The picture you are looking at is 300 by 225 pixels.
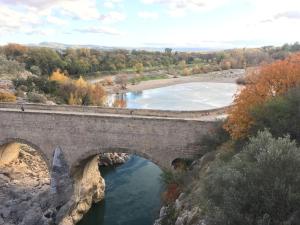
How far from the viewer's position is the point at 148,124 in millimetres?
18219

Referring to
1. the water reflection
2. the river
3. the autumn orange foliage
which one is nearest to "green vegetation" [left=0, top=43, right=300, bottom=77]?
the water reflection

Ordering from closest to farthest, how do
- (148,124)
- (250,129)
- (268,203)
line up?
1. (268,203)
2. (250,129)
3. (148,124)

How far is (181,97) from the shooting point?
185 ft

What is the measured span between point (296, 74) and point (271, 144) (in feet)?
27.9

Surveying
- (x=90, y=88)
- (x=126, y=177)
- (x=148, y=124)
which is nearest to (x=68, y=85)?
(x=90, y=88)

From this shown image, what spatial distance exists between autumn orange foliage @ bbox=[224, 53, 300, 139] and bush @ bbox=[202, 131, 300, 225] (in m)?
6.17

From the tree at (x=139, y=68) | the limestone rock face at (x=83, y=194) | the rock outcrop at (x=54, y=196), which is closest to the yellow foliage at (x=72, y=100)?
the rock outcrop at (x=54, y=196)

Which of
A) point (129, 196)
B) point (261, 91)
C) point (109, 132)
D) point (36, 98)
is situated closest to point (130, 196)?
point (129, 196)

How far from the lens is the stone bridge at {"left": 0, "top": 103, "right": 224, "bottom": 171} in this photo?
1786cm

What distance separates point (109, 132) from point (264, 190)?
11.3m

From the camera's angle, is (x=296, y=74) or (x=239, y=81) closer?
(x=296, y=74)

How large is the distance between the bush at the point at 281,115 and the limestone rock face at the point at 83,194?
9864 mm

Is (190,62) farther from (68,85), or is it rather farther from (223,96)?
(68,85)

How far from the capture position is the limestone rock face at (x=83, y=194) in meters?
20.0
